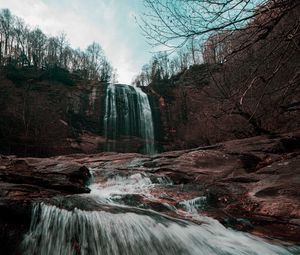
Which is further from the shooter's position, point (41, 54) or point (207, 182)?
point (41, 54)

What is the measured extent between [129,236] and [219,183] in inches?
165

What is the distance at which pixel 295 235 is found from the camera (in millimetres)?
5703

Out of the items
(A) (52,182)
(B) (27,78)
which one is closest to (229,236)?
(A) (52,182)

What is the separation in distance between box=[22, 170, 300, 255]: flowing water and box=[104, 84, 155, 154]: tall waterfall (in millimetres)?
24974

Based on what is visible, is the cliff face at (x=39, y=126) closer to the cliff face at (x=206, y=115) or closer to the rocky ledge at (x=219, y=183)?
the cliff face at (x=206, y=115)

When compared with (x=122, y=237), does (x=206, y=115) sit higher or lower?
higher

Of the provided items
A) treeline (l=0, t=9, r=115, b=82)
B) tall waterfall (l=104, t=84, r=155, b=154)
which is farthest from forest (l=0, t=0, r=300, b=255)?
treeline (l=0, t=9, r=115, b=82)

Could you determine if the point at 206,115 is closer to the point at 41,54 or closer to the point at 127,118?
the point at 127,118

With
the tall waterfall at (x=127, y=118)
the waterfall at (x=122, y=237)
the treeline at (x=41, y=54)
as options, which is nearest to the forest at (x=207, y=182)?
the waterfall at (x=122, y=237)

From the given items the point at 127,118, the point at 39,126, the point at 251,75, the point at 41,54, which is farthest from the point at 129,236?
the point at 41,54

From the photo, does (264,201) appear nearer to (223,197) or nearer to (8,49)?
(223,197)

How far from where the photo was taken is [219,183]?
867 centimetres

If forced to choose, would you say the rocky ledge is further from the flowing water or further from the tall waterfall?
the tall waterfall

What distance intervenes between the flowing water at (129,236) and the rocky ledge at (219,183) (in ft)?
0.95
